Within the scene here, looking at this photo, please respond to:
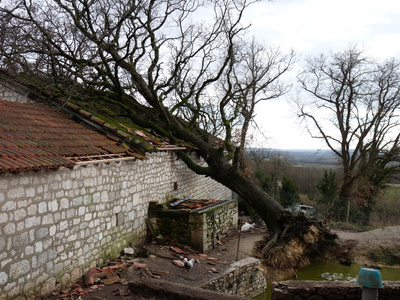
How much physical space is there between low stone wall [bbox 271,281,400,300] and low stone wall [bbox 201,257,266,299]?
2.95 metres

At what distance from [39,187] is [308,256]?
1016cm

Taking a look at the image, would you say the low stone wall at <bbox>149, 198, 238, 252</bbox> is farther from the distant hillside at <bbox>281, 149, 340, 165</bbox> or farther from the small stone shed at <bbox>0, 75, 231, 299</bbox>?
the distant hillside at <bbox>281, 149, 340, 165</bbox>

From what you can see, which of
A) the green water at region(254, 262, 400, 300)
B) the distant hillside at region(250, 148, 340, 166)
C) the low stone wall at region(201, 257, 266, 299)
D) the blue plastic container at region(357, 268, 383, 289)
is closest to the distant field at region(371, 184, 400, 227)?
the distant hillside at region(250, 148, 340, 166)

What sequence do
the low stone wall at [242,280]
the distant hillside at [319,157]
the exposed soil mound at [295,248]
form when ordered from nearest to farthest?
the low stone wall at [242,280] < the exposed soil mound at [295,248] < the distant hillside at [319,157]

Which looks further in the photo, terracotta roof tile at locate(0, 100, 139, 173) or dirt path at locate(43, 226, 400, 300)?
dirt path at locate(43, 226, 400, 300)

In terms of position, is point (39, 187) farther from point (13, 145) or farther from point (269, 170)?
point (269, 170)

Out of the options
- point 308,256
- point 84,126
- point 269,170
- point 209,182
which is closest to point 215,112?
point 209,182

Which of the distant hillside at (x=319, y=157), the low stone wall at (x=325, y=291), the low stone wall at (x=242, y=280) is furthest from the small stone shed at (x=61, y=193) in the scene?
the distant hillside at (x=319, y=157)

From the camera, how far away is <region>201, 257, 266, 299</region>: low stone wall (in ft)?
28.0

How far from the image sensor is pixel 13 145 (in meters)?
5.95

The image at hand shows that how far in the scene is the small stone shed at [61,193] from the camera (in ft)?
17.9

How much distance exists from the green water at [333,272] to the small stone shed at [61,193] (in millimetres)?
5993

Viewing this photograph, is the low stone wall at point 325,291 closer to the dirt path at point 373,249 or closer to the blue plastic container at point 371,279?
the blue plastic container at point 371,279

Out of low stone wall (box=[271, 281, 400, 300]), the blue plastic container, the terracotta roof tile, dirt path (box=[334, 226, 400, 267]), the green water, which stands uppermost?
the terracotta roof tile
